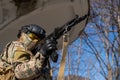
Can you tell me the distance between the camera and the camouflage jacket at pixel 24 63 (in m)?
3.17

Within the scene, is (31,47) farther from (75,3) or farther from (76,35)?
(76,35)

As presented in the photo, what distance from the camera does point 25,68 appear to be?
3188 millimetres

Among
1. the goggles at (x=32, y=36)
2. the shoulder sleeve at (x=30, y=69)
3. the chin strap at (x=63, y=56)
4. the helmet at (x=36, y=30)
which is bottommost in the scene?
the chin strap at (x=63, y=56)

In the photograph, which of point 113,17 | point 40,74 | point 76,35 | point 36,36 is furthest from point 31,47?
point 113,17

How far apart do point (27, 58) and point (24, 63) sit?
0.11m

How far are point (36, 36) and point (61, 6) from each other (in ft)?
1.44

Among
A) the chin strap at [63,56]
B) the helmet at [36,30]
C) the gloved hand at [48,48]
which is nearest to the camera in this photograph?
the gloved hand at [48,48]

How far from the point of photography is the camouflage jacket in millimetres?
3167

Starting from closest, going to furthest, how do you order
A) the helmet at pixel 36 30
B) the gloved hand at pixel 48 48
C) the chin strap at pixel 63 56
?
the gloved hand at pixel 48 48 → the helmet at pixel 36 30 → the chin strap at pixel 63 56

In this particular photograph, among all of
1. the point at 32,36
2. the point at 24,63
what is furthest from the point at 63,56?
the point at 24,63

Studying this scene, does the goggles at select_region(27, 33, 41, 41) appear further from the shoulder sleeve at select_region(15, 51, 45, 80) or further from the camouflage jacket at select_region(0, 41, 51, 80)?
the shoulder sleeve at select_region(15, 51, 45, 80)

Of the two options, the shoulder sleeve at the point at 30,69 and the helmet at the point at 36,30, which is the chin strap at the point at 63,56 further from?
the shoulder sleeve at the point at 30,69

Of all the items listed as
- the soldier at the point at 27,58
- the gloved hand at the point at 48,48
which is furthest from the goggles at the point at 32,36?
the gloved hand at the point at 48,48

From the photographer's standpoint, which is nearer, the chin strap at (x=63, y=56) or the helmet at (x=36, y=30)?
the helmet at (x=36, y=30)
